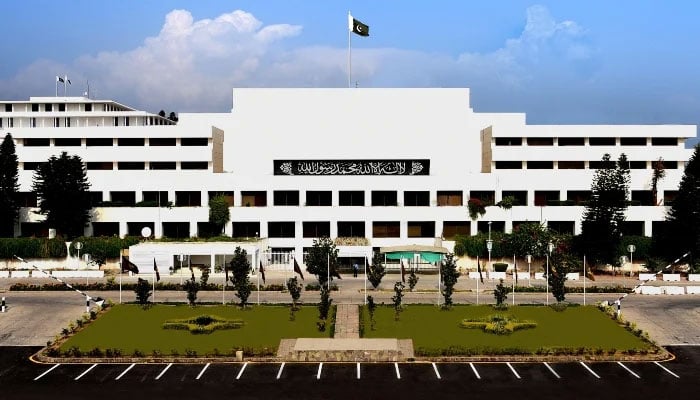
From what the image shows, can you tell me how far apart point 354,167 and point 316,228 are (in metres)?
9.41

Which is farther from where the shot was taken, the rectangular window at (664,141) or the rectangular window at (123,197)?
the rectangular window at (664,141)

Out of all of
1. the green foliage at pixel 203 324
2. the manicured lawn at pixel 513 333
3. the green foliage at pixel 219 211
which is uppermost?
the green foliage at pixel 219 211

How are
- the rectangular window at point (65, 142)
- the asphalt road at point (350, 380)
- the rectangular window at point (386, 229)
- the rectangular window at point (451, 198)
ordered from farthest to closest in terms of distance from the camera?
1. the rectangular window at point (65, 142)
2. the rectangular window at point (451, 198)
3. the rectangular window at point (386, 229)
4. the asphalt road at point (350, 380)

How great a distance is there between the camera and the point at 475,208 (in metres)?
77.9

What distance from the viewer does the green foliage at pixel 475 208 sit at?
77.9 metres

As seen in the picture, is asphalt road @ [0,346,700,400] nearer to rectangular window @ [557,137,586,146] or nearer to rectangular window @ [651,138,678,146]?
rectangular window @ [557,137,586,146]

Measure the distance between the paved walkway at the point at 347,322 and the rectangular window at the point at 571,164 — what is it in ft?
149

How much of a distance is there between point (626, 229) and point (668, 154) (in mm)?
12236

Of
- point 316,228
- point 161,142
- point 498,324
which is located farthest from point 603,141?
point 498,324

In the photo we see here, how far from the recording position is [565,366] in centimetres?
3753

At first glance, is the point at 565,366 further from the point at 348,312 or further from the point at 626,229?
the point at 626,229

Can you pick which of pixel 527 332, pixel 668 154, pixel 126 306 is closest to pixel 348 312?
pixel 527 332

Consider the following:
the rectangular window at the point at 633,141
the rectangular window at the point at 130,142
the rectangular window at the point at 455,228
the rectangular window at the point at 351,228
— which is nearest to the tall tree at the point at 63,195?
the rectangular window at the point at 130,142

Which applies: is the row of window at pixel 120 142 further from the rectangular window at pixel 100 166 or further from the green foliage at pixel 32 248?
the green foliage at pixel 32 248
